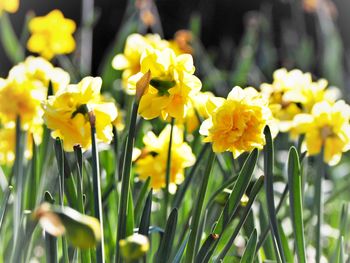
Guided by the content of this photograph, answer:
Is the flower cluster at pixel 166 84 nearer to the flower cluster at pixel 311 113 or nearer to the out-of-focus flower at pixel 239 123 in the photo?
the out-of-focus flower at pixel 239 123

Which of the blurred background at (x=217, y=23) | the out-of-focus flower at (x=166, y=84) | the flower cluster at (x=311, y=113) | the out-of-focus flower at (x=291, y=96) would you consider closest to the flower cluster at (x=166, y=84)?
the out-of-focus flower at (x=166, y=84)

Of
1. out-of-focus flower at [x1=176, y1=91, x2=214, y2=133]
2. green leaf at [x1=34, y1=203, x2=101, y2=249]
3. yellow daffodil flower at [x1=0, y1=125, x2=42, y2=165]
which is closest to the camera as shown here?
green leaf at [x1=34, y1=203, x2=101, y2=249]

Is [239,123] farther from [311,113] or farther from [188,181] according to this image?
[311,113]

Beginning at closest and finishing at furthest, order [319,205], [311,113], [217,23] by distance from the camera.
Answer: [319,205] → [311,113] → [217,23]

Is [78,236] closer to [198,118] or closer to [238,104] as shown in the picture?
[238,104]

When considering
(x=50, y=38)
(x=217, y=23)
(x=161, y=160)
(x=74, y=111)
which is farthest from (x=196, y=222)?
(x=217, y=23)

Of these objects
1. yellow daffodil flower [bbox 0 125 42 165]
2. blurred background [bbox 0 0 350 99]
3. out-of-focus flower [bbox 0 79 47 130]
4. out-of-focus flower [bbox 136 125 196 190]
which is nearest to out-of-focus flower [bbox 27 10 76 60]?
yellow daffodil flower [bbox 0 125 42 165]

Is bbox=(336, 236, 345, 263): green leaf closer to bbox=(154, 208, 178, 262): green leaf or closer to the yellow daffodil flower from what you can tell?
bbox=(154, 208, 178, 262): green leaf
